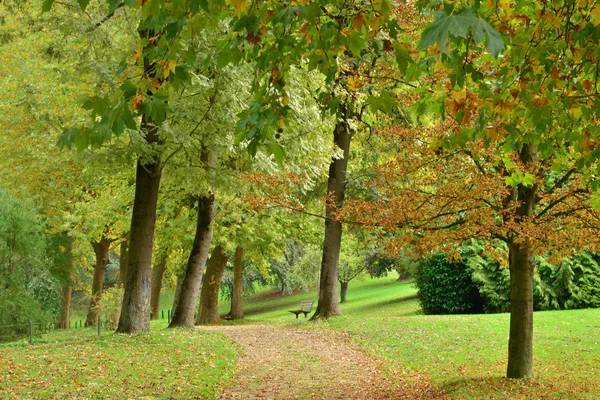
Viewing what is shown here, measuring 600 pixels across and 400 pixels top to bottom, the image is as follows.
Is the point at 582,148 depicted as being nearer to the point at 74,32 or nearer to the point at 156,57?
the point at 156,57

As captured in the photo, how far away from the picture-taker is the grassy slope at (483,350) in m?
9.30

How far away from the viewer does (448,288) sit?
24.7 meters

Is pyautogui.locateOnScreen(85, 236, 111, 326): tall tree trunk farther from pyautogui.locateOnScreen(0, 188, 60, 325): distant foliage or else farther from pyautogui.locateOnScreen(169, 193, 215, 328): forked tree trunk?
pyautogui.locateOnScreen(169, 193, 215, 328): forked tree trunk

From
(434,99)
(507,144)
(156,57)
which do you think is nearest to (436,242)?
(507,144)

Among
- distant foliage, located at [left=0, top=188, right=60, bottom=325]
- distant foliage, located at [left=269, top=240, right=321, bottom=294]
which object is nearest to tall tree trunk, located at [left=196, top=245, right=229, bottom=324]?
distant foliage, located at [left=269, top=240, right=321, bottom=294]

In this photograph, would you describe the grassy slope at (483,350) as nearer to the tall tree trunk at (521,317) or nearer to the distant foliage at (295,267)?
the tall tree trunk at (521,317)

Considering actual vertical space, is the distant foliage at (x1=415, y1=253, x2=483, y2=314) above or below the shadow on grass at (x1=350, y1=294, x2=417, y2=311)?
above

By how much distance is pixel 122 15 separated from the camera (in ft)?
47.5

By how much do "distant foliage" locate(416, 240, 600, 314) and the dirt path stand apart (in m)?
7.07

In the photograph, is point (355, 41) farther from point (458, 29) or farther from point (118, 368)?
point (118, 368)

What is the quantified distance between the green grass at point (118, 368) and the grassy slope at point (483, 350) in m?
3.65

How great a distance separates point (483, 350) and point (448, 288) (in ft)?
37.1

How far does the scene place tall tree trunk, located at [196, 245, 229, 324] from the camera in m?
25.6

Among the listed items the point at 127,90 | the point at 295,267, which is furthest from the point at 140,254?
the point at 295,267
